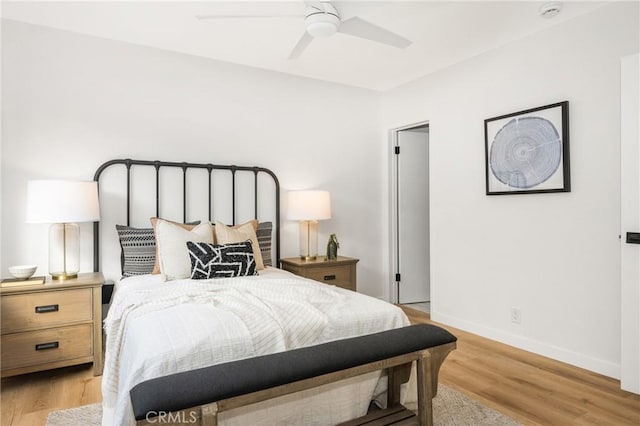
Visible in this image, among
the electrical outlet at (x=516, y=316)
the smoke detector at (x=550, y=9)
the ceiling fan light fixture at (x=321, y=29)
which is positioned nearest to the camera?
the ceiling fan light fixture at (x=321, y=29)

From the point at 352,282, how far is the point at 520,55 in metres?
2.45

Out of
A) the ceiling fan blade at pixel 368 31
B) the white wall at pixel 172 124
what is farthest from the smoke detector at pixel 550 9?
the white wall at pixel 172 124

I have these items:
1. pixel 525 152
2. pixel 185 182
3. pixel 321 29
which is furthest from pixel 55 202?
pixel 525 152

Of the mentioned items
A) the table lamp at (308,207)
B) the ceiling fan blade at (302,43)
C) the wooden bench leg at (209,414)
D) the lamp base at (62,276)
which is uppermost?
the ceiling fan blade at (302,43)

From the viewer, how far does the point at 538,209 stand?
3107 mm

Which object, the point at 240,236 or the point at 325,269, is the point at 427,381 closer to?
the point at 240,236

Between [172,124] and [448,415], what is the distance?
3044 millimetres

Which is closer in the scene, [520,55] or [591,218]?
[591,218]

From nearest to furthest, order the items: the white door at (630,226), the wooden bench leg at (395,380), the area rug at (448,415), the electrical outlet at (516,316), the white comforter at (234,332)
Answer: the white comforter at (234,332)
the wooden bench leg at (395,380)
the area rug at (448,415)
the white door at (630,226)
the electrical outlet at (516,316)

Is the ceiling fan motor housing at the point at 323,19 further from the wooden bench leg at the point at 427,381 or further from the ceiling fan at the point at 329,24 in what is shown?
the wooden bench leg at the point at 427,381

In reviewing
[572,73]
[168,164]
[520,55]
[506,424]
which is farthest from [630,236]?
[168,164]

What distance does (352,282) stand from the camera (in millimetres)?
3906

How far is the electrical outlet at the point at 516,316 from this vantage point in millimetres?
3250

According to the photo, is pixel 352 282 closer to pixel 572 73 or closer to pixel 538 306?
pixel 538 306
